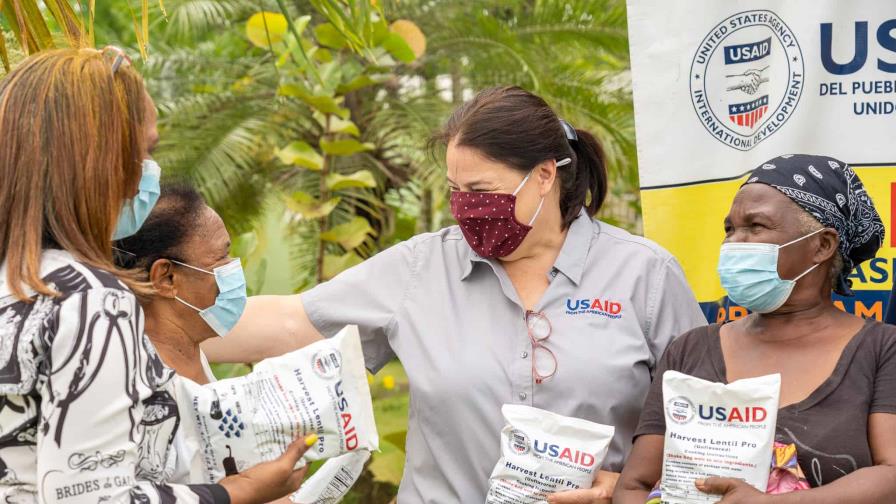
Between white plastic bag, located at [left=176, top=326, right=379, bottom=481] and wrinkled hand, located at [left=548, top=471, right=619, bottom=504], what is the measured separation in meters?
0.54

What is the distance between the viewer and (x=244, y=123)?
6.98 metres

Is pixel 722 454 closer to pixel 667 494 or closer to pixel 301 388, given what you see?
pixel 667 494

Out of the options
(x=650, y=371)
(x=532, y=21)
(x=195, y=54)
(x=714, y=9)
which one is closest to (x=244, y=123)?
(x=195, y=54)

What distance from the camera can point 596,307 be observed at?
3.09 meters

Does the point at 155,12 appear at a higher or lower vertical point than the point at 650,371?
higher

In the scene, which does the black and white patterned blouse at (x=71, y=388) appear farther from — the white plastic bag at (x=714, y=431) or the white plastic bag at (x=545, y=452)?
the white plastic bag at (x=714, y=431)

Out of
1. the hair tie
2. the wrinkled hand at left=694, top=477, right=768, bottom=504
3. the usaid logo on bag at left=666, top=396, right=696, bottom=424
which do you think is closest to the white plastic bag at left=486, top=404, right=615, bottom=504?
the usaid logo on bag at left=666, top=396, right=696, bottom=424

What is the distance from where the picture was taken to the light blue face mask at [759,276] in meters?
Result: 2.77

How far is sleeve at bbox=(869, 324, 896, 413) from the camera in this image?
99.9 inches

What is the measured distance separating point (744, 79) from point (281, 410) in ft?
6.62

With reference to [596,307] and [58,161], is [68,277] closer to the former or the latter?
[58,161]

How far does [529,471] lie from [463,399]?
0.31 meters

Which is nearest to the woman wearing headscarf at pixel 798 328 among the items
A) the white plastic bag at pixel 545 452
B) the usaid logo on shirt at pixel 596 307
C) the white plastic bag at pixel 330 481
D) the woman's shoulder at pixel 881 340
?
the woman's shoulder at pixel 881 340

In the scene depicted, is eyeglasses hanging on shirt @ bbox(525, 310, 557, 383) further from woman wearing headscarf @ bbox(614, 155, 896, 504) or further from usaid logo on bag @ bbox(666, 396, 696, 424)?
usaid logo on bag @ bbox(666, 396, 696, 424)
